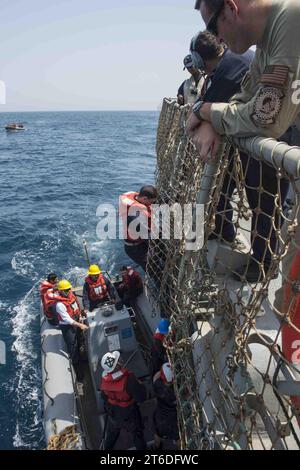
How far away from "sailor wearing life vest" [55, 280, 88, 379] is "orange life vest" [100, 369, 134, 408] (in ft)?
5.78

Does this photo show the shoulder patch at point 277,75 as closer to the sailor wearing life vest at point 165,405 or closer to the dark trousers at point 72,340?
the sailor wearing life vest at point 165,405

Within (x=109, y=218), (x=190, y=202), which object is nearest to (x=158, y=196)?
(x=190, y=202)

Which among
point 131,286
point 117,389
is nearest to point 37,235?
point 131,286

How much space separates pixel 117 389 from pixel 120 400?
0.16 m

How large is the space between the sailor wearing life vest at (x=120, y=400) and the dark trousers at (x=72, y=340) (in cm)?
183

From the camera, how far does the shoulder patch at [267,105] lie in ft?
5.21

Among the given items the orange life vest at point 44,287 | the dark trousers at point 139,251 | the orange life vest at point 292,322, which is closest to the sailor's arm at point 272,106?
the orange life vest at point 292,322

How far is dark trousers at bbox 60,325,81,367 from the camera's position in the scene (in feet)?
22.6

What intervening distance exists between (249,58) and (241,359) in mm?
2402

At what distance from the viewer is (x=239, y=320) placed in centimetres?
Answer: 228

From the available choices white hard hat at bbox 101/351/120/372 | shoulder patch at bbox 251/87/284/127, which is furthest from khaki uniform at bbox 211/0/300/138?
white hard hat at bbox 101/351/120/372

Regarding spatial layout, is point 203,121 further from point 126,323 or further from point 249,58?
point 126,323

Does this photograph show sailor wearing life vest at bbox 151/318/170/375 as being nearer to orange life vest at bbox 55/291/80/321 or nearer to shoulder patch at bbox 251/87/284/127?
orange life vest at bbox 55/291/80/321
